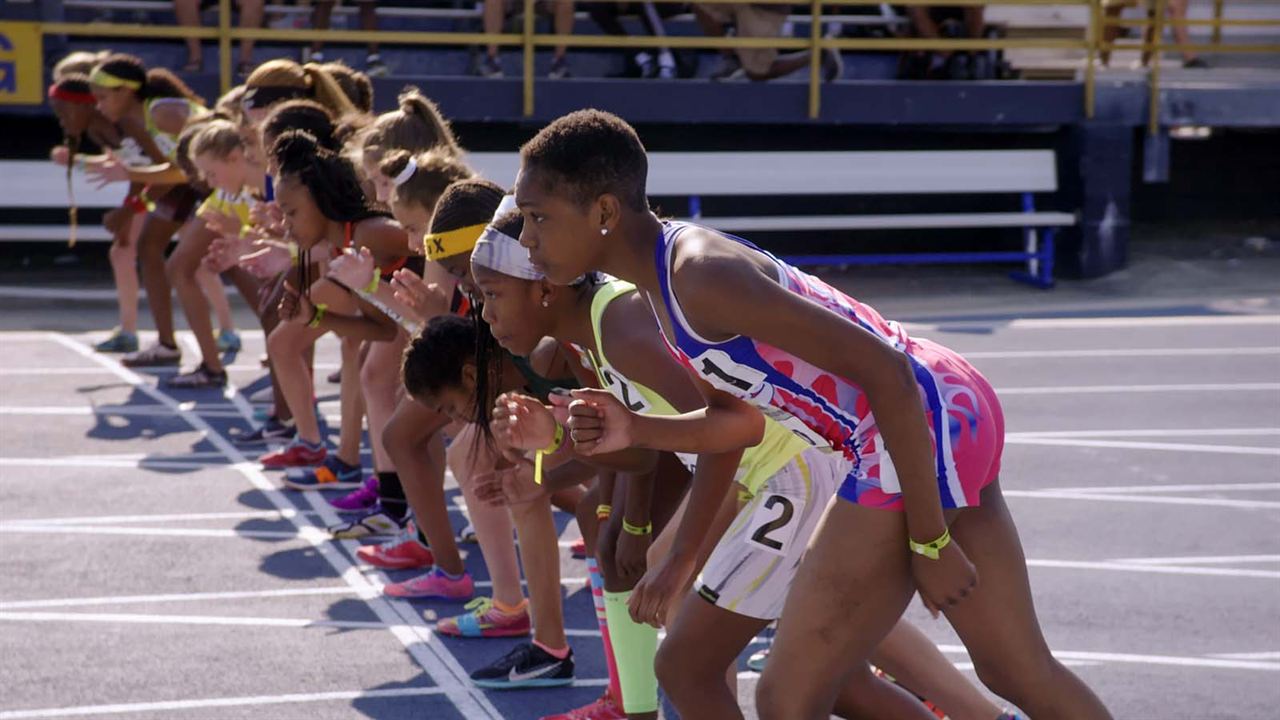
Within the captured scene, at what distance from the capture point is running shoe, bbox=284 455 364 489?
333 inches

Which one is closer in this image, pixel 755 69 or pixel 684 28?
pixel 755 69

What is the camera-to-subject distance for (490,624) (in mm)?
6164

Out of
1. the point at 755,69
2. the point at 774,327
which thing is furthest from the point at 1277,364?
the point at 774,327

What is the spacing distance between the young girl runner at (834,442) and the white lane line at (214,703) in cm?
219

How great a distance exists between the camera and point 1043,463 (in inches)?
363

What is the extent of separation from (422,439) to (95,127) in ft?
21.1

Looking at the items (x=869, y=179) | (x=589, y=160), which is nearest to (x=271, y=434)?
(x=589, y=160)

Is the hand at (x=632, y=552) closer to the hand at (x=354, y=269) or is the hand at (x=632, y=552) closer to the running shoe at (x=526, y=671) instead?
the running shoe at (x=526, y=671)

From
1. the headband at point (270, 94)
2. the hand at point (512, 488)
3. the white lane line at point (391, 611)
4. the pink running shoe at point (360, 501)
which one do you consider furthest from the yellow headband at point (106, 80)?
the hand at point (512, 488)

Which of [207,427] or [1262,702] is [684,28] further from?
[1262,702]

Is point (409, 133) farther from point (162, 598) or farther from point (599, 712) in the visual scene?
point (599, 712)

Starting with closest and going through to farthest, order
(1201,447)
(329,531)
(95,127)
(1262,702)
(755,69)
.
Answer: (1262,702), (329,531), (1201,447), (95,127), (755,69)

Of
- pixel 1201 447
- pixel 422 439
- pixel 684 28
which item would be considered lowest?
pixel 1201 447

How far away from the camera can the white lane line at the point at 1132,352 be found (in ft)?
41.3
